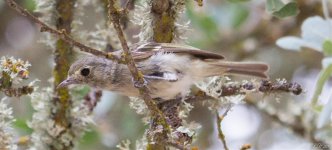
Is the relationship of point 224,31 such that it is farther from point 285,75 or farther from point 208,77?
point 208,77

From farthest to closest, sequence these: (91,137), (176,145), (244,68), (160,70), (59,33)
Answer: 1. (91,137)
2. (160,70)
3. (244,68)
4. (176,145)
5. (59,33)

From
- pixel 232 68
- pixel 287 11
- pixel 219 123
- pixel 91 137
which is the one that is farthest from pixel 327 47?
pixel 91 137

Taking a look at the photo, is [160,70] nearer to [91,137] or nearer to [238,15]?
[91,137]

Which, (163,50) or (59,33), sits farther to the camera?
(163,50)

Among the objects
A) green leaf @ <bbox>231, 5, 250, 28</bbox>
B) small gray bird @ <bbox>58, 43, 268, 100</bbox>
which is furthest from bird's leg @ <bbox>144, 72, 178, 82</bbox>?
green leaf @ <bbox>231, 5, 250, 28</bbox>

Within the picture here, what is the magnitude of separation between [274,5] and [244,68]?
602 millimetres

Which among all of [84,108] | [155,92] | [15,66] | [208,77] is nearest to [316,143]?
[208,77]

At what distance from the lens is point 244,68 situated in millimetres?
3188

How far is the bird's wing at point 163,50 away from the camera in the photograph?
9.63ft

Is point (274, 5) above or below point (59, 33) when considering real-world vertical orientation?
above

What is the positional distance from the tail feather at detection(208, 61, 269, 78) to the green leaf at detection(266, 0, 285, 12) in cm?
47

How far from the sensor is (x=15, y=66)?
8.05 ft

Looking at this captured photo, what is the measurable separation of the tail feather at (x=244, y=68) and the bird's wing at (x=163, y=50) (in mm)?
92

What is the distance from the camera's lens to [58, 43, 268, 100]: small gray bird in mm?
3155
